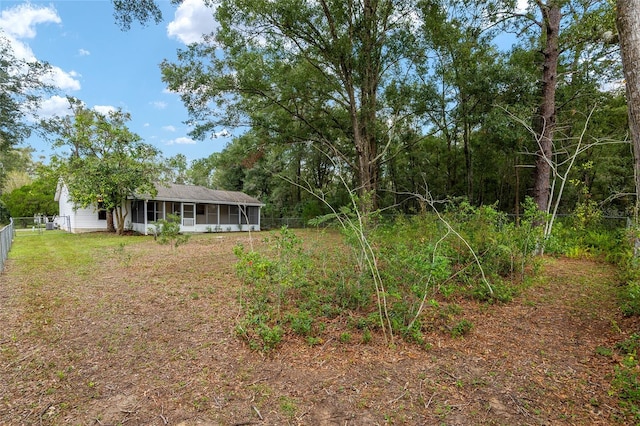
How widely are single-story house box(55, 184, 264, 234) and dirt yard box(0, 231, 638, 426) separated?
11018mm

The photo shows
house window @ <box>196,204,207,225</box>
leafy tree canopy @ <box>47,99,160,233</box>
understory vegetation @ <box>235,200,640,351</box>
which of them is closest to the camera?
understory vegetation @ <box>235,200,640,351</box>

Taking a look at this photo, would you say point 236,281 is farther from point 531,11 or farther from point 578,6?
point 578,6

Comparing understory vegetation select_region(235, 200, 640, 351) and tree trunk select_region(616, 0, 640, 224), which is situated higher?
tree trunk select_region(616, 0, 640, 224)

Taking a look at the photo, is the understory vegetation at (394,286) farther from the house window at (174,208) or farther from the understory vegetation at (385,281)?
the house window at (174,208)

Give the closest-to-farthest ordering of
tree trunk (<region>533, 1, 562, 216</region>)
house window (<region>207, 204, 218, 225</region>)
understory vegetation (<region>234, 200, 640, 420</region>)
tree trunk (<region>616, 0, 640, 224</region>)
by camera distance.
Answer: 1. tree trunk (<region>616, 0, 640, 224</region>)
2. understory vegetation (<region>234, 200, 640, 420</region>)
3. tree trunk (<region>533, 1, 562, 216</region>)
4. house window (<region>207, 204, 218, 225</region>)

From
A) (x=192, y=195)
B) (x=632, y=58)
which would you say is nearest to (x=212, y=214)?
(x=192, y=195)

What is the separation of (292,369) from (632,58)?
11.8 ft

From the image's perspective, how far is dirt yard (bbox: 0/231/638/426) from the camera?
2096 mm

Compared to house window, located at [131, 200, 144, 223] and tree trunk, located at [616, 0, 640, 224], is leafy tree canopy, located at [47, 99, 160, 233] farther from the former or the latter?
tree trunk, located at [616, 0, 640, 224]

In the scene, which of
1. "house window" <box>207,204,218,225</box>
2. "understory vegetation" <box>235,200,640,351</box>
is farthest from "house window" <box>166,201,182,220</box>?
"understory vegetation" <box>235,200,640,351</box>

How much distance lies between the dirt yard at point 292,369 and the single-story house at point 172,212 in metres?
11.0

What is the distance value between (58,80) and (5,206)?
16.3 metres

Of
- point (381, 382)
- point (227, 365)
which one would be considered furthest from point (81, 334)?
point (381, 382)

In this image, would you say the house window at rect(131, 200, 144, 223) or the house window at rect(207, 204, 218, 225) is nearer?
the house window at rect(131, 200, 144, 223)
